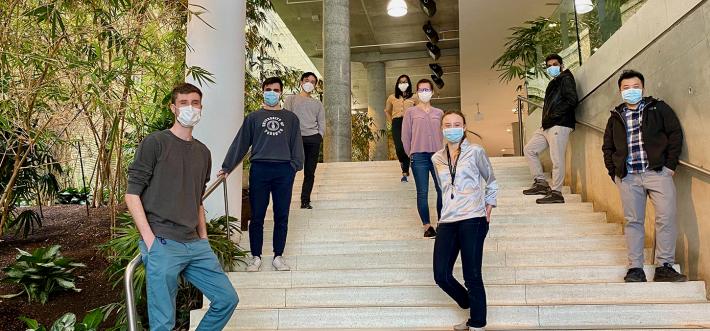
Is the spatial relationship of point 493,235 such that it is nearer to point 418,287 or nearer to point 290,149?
point 418,287

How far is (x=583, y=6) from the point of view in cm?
593

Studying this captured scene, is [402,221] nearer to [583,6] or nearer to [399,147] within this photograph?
[399,147]

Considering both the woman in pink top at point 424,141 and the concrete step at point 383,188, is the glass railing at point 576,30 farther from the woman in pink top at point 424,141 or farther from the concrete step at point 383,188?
the woman in pink top at point 424,141

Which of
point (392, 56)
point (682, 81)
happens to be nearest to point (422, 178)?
point (682, 81)

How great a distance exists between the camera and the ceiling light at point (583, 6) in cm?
576

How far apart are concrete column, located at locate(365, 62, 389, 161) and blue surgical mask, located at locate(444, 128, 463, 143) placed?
14028 mm

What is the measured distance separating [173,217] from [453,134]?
1.73 meters

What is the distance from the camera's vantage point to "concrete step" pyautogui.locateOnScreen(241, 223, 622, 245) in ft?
15.4

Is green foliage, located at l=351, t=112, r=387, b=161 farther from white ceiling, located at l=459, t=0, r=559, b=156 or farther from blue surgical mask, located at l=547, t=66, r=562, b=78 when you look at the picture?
blue surgical mask, located at l=547, t=66, r=562, b=78

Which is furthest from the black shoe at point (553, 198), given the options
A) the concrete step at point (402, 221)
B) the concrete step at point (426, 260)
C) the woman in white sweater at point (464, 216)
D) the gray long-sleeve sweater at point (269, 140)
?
the gray long-sleeve sweater at point (269, 140)

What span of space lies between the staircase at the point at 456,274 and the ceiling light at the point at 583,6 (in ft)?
6.50

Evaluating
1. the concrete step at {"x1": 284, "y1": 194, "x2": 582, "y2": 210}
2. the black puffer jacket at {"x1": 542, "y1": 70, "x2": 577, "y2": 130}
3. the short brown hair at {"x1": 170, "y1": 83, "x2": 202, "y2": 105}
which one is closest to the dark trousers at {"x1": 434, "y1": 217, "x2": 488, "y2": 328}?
the short brown hair at {"x1": 170, "y1": 83, "x2": 202, "y2": 105}

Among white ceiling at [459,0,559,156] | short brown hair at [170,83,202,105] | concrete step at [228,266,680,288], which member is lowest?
concrete step at [228,266,680,288]

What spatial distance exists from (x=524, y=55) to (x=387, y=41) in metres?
9.37
